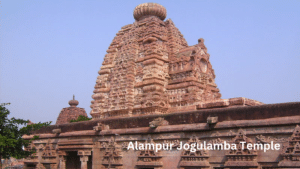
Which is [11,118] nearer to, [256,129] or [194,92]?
[194,92]

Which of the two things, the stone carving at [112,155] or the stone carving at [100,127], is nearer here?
the stone carving at [112,155]

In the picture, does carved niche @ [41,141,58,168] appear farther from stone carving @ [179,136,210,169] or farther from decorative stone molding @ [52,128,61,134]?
stone carving @ [179,136,210,169]

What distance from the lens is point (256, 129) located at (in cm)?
1024

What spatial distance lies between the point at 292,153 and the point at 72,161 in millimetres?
12310

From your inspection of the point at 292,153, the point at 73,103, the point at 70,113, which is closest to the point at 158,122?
the point at 292,153

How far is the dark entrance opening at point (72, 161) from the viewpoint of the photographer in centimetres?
1764

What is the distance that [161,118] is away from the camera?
42.0 feet

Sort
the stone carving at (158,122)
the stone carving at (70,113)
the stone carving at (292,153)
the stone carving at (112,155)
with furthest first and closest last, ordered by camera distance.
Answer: the stone carving at (70,113)
the stone carving at (112,155)
the stone carving at (158,122)
the stone carving at (292,153)

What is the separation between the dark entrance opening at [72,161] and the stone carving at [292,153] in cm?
1168

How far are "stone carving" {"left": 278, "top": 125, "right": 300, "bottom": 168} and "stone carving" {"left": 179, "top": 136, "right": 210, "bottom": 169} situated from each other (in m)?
2.62

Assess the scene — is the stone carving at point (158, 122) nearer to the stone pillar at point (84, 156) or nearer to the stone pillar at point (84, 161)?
the stone pillar at point (84, 156)

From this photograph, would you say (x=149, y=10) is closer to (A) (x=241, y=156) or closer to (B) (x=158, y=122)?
(B) (x=158, y=122)

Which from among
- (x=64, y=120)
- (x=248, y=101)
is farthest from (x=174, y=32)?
(x=64, y=120)

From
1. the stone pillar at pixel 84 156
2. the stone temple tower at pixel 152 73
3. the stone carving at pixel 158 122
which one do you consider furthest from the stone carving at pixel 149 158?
the stone temple tower at pixel 152 73
